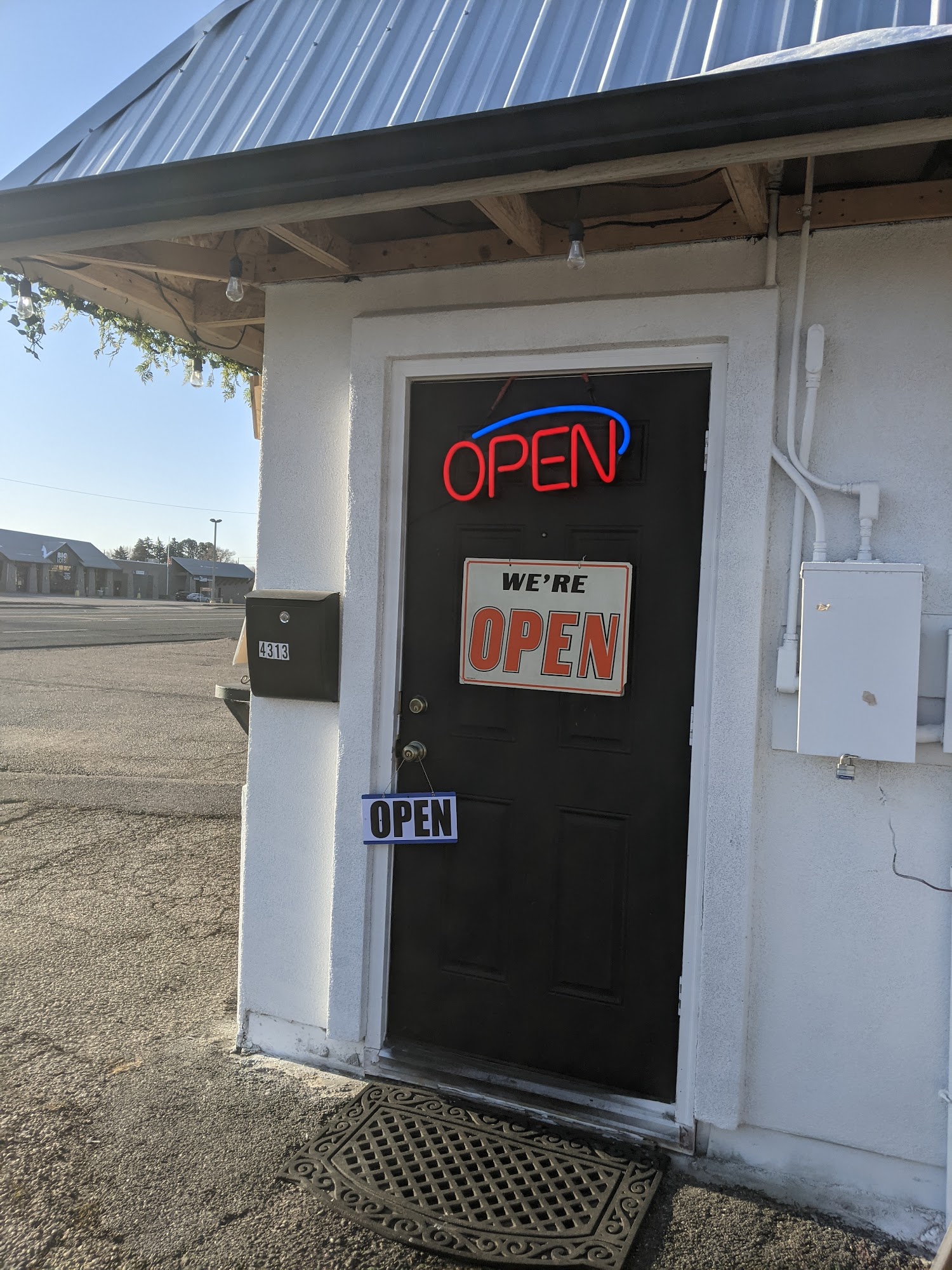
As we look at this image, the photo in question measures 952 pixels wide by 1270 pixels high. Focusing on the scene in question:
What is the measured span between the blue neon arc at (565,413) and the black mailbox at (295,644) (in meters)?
0.85

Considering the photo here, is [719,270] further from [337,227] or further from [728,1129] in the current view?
[728,1129]

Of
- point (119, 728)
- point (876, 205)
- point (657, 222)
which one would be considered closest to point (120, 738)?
point (119, 728)

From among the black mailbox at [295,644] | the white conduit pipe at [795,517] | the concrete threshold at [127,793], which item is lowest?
the concrete threshold at [127,793]

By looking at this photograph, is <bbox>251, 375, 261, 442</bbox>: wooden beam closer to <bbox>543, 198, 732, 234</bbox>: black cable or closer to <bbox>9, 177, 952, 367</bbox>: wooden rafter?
<bbox>9, 177, 952, 367</bbox>: wooden rafter

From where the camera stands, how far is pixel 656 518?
2.92 meters

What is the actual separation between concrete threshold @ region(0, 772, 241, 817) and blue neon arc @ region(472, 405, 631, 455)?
4747 millimetres

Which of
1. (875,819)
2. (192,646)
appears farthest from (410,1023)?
(192,646)

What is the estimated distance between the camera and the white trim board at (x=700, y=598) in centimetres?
270

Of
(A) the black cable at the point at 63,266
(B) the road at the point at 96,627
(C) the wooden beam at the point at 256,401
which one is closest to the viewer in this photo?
(A) the black cable at the point at 63,266

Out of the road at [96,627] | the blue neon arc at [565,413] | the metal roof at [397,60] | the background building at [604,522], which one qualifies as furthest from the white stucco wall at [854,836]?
the road at [96,627]

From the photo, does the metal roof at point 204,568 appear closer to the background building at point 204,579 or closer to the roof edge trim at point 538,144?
the background building at point 204,579

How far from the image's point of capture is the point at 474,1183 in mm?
2639

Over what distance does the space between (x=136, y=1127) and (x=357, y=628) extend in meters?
1.84

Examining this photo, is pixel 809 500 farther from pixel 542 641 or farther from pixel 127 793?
pixel 127 793
